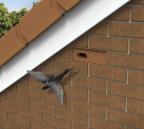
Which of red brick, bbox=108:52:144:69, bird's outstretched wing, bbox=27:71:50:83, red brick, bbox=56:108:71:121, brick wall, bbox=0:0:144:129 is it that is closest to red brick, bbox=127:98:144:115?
brick wall, bbox=0:0:144:129

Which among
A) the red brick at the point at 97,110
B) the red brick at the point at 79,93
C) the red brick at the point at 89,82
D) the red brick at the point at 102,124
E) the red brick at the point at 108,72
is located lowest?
the red brick at the point at 102,124

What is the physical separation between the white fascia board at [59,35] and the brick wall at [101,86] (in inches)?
3.4

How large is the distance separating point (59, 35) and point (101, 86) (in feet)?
1.56

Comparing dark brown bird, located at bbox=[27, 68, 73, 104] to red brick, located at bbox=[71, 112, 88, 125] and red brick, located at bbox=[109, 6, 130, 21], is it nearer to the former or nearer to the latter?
red brick, located at bbox=[71, 112, 88, 125]

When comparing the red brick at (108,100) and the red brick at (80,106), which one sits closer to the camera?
the red brick at (108,100)

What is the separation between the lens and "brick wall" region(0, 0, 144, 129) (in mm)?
3197

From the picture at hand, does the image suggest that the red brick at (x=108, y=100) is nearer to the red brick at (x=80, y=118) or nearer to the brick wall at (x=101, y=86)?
the brick wall at (x=101, y=86)

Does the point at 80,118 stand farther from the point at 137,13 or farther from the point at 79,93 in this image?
the point at 137,13

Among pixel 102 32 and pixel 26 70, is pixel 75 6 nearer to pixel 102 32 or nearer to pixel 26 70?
pixel 102 32

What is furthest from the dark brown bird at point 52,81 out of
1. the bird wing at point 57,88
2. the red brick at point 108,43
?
the red brick at point 108,43

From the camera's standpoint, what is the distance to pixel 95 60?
135 inches

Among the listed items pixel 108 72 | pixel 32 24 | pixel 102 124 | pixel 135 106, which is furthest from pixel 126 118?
pixel 32 24

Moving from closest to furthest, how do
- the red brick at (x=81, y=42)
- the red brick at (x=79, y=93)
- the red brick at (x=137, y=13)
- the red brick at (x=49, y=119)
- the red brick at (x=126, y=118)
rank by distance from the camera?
1. the red brick at (x=137, y=13)
2. the red brick at (x=126, y=118)
3. the red brick at (x=81, y=42)
4. the red brick at (x=79, y=93)
5. the red brick at (x=49, y=119)

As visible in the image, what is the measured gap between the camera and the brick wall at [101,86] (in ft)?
10.5
